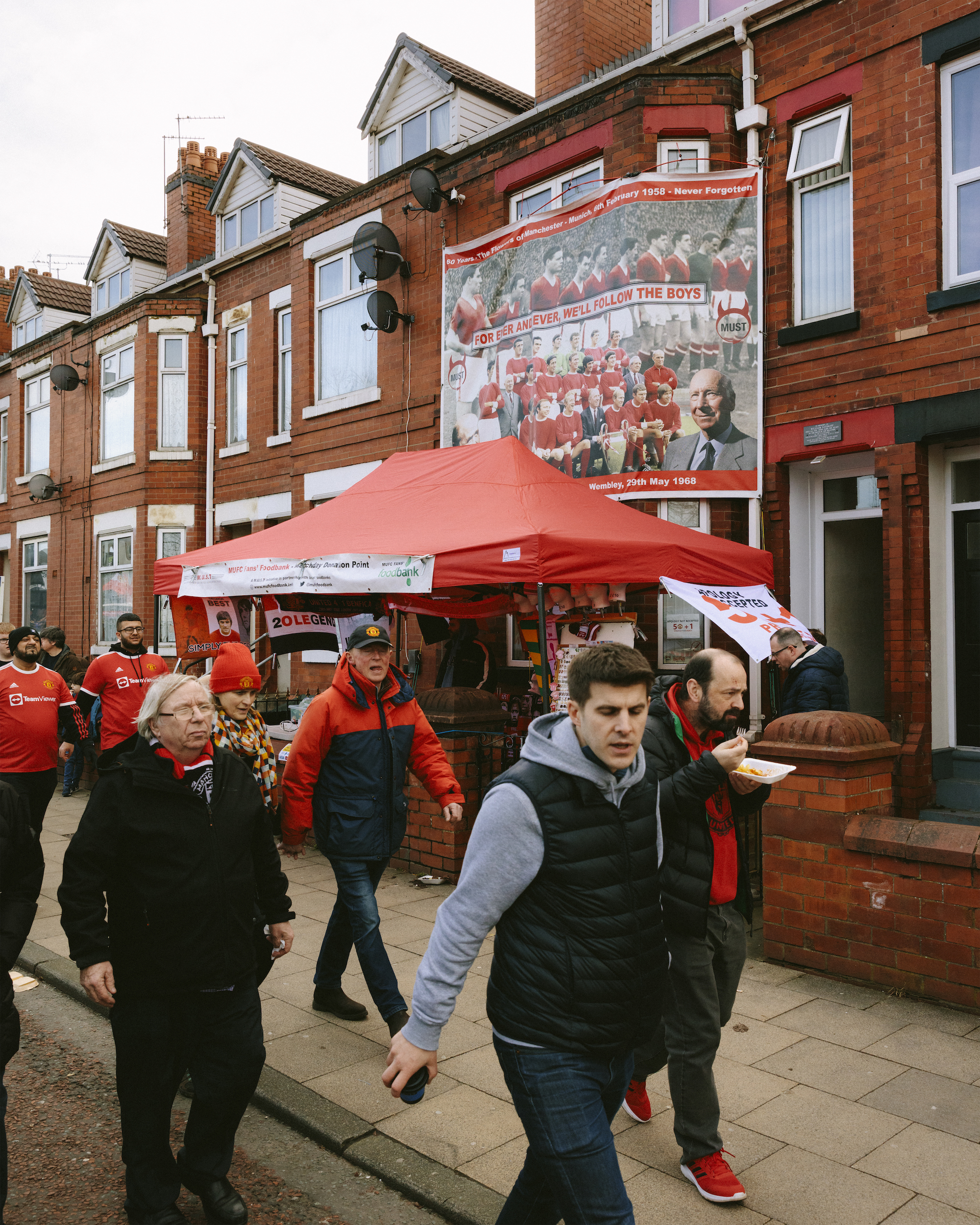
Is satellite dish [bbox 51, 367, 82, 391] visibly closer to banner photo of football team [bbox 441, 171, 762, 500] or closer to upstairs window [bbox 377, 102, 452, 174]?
upstairs window [bbox 377, 102, 452, 174]

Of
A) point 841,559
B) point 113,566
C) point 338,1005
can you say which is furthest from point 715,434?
point 113,566

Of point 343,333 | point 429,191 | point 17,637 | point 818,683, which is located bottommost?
point 818,683

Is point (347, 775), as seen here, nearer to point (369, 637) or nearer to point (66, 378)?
point (369, 637)

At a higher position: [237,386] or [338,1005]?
[237,386]

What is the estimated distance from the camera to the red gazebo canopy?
6477 mm

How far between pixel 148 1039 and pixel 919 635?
6900 mm

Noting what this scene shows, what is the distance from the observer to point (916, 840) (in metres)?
5.04

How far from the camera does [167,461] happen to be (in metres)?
17.7

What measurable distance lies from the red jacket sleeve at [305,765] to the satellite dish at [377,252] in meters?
9.17

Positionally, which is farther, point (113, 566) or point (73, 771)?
point (113, 566)

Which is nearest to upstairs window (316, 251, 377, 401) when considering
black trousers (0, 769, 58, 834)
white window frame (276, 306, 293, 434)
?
white window frame (276, 306, 293, 434)

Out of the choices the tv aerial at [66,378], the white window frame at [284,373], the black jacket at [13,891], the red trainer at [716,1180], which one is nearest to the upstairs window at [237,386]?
the white window frame at [284,373]

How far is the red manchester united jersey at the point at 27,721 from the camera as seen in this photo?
728 centimetres

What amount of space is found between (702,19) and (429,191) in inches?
143
